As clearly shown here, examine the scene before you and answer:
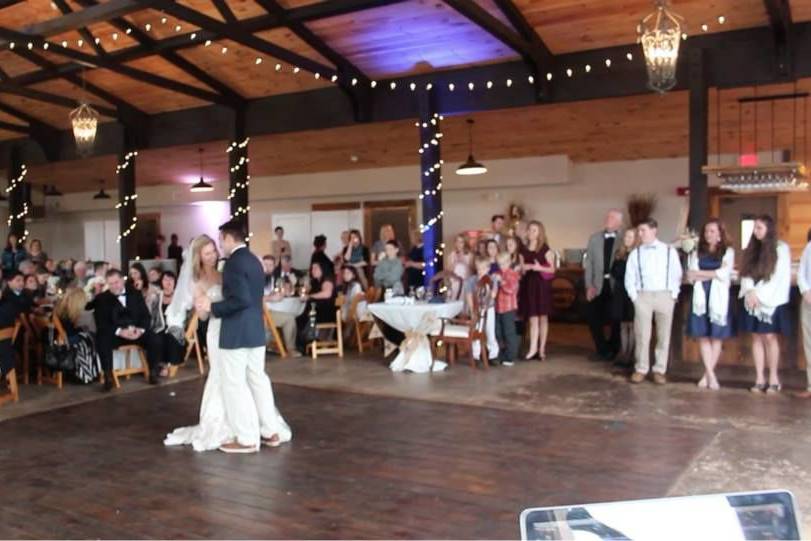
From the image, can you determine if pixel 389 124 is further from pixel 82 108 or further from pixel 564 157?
pixel 82 108

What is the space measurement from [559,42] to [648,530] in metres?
7.21

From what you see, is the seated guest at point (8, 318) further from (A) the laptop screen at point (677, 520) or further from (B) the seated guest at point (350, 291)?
(A) the laptop screen at point (677, 520)

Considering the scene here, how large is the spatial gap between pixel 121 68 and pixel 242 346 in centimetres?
551

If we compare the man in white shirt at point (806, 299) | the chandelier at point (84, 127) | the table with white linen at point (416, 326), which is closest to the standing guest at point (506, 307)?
the table with white linen at point (416, 326)

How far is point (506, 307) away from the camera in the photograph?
7551 millimetres

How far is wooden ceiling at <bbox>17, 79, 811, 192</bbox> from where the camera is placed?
9500mm

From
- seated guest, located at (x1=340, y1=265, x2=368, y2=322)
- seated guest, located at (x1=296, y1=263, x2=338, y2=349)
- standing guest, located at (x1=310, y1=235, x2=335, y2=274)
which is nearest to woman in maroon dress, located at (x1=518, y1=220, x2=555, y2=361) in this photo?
seated guest, located at (x1=340, y1=265, x2=368, y2=322)

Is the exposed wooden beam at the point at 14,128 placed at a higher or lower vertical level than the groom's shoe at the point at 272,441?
higher

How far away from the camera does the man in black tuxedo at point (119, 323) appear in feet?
21.7

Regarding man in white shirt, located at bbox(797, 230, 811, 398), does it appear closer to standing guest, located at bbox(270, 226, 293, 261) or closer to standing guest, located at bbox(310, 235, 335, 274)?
standing guest, located at bbox(310, 235, 335, 274)

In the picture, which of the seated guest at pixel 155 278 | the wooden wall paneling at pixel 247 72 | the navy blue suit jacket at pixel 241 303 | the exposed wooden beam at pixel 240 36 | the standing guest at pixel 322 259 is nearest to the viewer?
the navy blue suit jacket at pixel 241 303

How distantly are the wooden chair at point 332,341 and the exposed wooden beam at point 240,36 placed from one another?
8.62 feet

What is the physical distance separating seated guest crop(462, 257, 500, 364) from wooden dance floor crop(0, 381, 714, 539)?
1.82m

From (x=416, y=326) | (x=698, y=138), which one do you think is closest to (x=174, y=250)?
(x=416, y=326)
